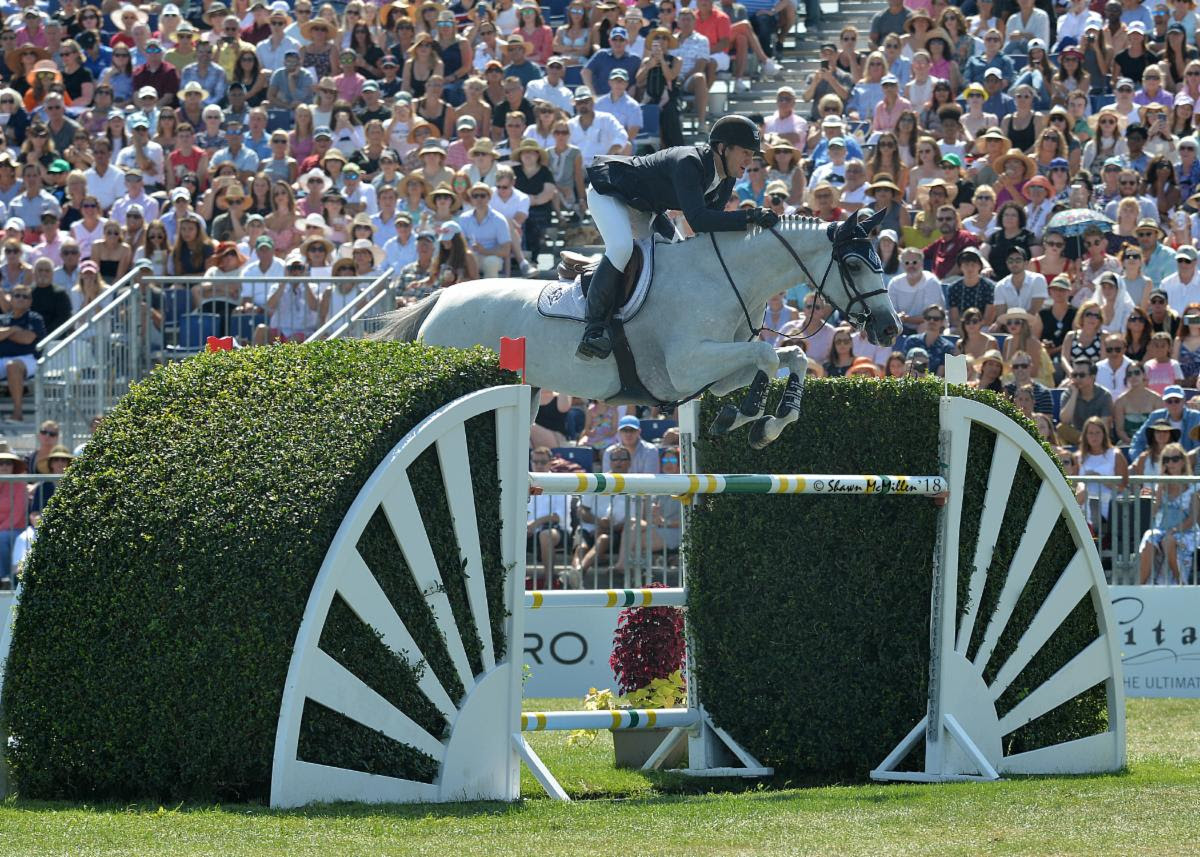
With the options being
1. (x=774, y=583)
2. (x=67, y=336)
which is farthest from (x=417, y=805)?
(x=67, y=336)

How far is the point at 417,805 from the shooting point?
7031mm

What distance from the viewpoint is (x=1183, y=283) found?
14523 millimetres

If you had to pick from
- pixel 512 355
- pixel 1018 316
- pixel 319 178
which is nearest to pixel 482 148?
pixel 319 178

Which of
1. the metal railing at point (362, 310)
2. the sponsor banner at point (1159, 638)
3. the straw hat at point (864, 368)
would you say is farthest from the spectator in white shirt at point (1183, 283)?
the metal railing at point (362, 310)

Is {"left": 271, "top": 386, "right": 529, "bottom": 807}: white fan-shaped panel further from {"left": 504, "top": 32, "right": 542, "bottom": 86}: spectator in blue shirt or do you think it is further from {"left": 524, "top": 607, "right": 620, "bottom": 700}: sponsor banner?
{"left": 504, "top": 32, "right": 542, "bottom": 86}: spectator in blue shirt

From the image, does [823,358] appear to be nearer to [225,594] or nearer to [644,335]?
[644,335]

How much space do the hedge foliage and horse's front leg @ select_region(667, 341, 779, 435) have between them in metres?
1.48

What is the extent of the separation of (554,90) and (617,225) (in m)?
9.68

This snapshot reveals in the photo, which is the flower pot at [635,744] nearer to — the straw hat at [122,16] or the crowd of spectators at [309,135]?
the crowd of spectators at [309,135]

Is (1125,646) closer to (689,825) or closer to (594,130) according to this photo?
(689,825)

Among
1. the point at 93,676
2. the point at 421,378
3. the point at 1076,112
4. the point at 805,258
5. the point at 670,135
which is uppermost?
the point at 1076,112

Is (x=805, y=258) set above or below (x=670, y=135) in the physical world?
below

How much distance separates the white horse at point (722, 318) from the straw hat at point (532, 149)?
7.30m

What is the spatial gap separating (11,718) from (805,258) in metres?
4.46
